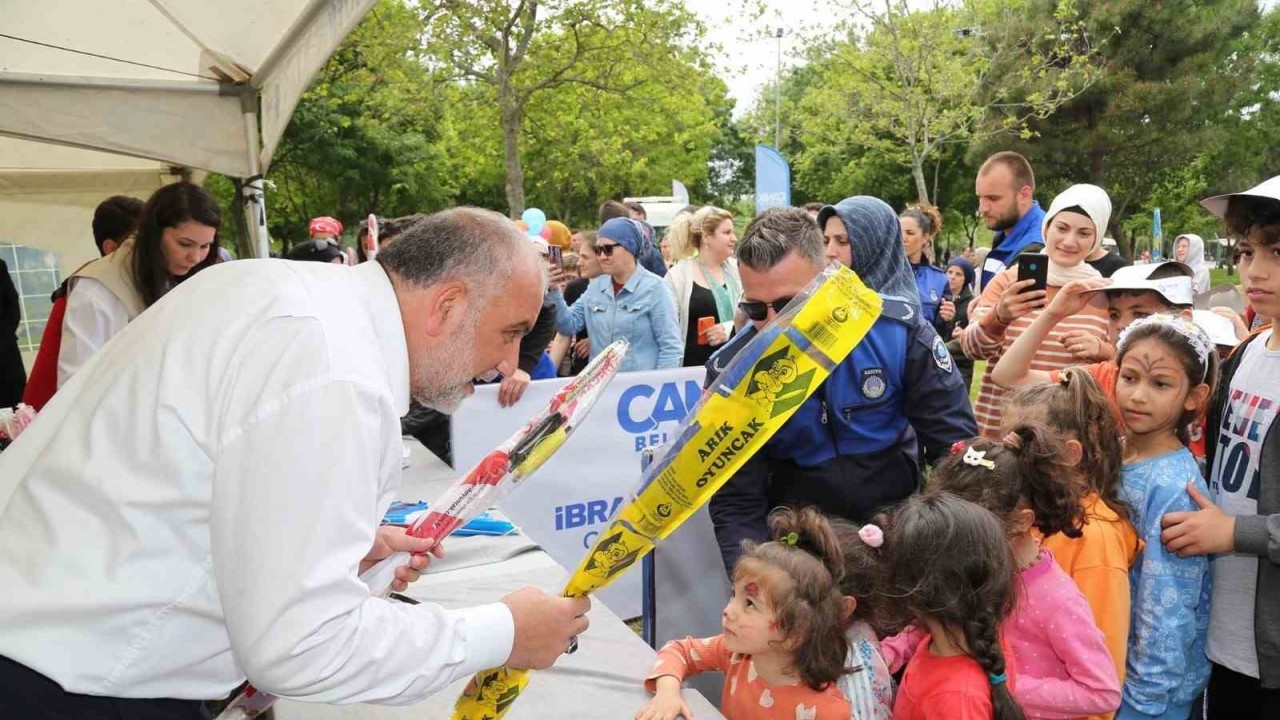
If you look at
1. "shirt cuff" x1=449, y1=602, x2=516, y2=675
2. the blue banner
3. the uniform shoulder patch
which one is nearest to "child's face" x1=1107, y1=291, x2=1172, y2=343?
the uniform shoulder patch

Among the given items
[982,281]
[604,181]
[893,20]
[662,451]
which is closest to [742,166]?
[604,181]

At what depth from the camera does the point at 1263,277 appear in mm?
2004

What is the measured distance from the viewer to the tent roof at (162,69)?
3881mm

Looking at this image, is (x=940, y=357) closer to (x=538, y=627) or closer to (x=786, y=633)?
(x=786, y=633)

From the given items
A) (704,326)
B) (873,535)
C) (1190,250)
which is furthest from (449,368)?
(1190,250)

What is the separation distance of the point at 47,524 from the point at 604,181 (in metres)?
24.4

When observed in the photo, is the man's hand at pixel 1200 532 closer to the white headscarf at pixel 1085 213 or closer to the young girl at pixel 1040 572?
the young girl at pixel 1040 572

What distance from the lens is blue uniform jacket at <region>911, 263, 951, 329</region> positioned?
17.9 ft

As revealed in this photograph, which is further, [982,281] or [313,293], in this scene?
[982,281]

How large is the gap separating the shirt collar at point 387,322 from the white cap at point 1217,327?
2.47m

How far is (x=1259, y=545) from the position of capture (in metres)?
1.93

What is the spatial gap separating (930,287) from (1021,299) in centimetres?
265

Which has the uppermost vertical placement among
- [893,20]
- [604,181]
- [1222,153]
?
[893,20]

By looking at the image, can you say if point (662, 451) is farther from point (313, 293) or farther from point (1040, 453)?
point (1040, 453)
